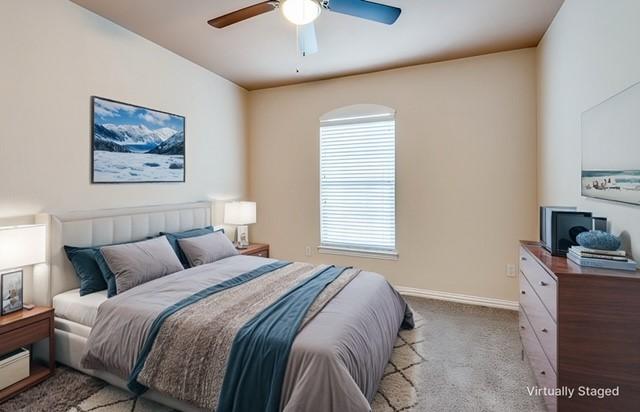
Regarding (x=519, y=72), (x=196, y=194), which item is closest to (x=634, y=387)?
(x=519, y=72)

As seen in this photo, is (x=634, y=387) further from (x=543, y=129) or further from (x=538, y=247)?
(x=543, y=129)

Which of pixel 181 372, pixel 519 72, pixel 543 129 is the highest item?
pixel 519 72

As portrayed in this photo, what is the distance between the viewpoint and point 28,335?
2072 millimetres

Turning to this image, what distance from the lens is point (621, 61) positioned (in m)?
1.69

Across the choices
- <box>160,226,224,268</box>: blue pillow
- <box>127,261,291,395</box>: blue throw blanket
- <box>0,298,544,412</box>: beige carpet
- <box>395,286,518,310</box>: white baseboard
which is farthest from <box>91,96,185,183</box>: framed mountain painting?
<box>395,286,518,310</box>: white baseboard

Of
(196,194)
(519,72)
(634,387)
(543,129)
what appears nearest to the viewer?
(634,387)

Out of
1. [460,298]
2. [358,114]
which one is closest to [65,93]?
[358,114]

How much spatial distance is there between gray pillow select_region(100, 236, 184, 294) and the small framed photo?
0.50 m

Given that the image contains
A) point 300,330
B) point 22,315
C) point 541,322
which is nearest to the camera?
point 300,330

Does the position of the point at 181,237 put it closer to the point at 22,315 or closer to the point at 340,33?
the point at 22,315

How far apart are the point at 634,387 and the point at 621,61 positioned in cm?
162

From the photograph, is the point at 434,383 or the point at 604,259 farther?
the point at 434,383

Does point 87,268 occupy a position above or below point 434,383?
above

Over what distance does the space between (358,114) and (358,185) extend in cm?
91
